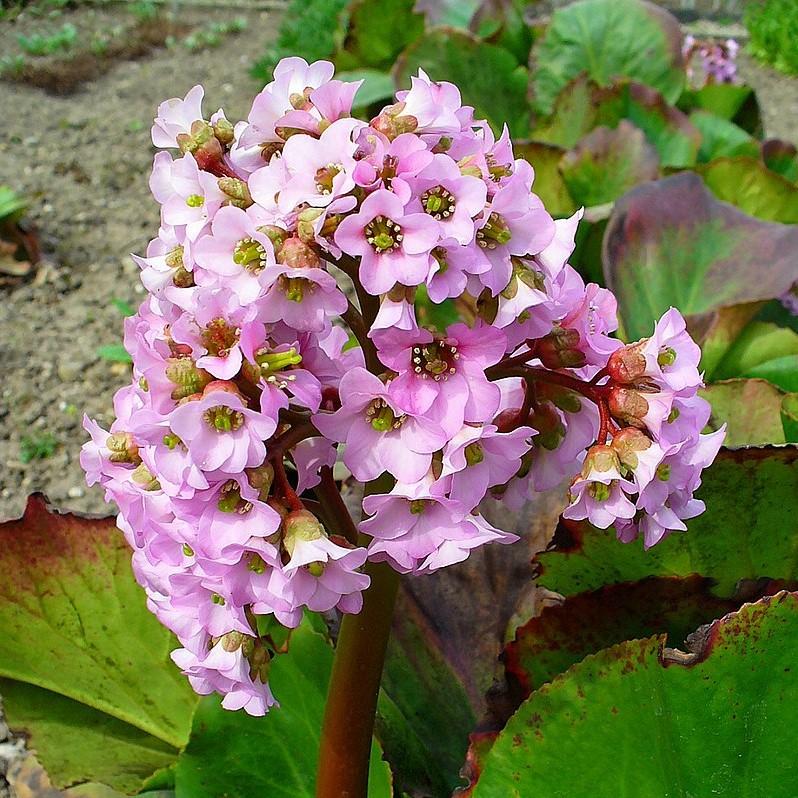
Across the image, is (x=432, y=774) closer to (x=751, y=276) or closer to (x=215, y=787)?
(x=215, y=787)

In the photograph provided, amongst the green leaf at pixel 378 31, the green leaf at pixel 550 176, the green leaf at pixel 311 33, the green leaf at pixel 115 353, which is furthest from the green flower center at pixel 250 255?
the green leaf at pixel 311 33

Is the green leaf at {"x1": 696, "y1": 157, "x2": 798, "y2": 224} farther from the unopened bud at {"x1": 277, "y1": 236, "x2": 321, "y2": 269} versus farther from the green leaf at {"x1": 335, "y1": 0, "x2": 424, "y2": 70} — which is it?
the unopened bud at {"x1": 277, "y1": 236, "x2": 321, "y2": 269}

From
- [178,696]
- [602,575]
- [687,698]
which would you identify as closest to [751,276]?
[602,575]

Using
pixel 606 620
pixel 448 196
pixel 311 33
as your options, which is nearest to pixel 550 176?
pixel 606 620

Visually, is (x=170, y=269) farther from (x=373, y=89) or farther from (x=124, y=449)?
(x=373, y=89)

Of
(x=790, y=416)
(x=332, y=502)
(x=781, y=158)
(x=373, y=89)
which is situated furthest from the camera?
(x=373, y=89)

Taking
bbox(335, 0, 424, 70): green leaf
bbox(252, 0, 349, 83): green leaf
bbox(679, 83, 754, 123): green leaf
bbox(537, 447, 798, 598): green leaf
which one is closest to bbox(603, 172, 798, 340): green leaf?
bbox(537, 447, 798, 598): green leaf

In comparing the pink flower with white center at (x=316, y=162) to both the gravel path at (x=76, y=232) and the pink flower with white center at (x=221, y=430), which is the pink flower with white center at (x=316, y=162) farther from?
the gravel path at (x=76, y=232)
